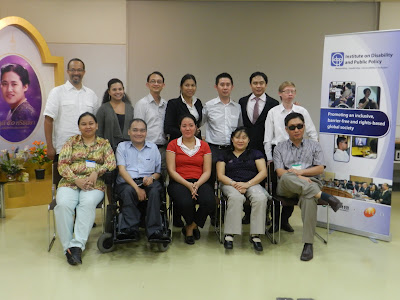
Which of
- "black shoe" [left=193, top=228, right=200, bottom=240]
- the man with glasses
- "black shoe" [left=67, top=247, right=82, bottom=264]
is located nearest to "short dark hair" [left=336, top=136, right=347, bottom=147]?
the man with glasses

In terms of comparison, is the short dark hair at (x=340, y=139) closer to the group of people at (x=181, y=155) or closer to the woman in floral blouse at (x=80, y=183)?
the group of people at (x=181, y=155)

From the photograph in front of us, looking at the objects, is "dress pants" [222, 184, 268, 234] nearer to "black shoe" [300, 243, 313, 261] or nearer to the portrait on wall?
"black shoe" [300, 243, 313, 261]

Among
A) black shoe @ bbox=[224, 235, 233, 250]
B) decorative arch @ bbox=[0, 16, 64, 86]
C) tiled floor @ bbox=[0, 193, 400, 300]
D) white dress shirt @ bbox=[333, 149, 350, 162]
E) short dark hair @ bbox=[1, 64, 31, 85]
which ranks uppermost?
decorative arch @ bbox=[0, 16, 64, 86]

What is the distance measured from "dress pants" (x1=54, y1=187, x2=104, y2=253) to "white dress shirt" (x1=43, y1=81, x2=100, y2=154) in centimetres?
73

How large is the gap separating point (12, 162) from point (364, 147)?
4.11 meters

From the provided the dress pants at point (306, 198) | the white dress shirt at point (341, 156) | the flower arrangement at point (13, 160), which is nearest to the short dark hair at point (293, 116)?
the dress pants at point (306, 198)

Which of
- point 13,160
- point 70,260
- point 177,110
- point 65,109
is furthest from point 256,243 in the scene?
point 13,160

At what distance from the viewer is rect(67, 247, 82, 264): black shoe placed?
3.30 meters

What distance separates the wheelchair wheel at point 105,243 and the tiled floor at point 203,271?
2.1 inches

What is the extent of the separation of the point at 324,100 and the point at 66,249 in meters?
2.97

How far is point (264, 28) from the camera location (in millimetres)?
6324

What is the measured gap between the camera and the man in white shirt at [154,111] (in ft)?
13.5

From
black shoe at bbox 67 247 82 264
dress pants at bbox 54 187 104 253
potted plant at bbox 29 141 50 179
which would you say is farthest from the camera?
potted plant at bbox 29 141 50 179

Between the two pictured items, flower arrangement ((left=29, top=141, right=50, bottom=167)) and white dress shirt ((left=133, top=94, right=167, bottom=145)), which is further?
flower arrangement ((left=29, top=141, right=50, bottom=167))
